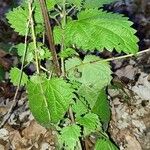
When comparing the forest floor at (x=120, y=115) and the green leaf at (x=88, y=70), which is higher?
the green leaf at (x=88, y=70)

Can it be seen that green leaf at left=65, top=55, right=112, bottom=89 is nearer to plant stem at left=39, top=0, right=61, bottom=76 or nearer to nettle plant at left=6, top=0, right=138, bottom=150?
nettle plant at left=6, top=0, right=138, bottom=150

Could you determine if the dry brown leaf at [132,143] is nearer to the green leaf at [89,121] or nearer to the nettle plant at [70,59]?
the nettle plant at [70,59]

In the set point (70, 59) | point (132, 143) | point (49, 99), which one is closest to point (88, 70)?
point (70, 59)

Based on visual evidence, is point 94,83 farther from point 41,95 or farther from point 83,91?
point 41,95

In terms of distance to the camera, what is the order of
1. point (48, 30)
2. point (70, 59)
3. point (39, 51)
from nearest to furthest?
1. point (48, 30)
2. point (39, 51)
3. point (70, 59)

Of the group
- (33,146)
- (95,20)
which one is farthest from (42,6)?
(33,146)

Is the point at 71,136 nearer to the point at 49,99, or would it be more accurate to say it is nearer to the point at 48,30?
the point at 49,99

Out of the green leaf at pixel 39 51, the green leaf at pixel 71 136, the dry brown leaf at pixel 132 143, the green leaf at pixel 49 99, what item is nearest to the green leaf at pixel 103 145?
→ the green leaf at pixel 71 136
